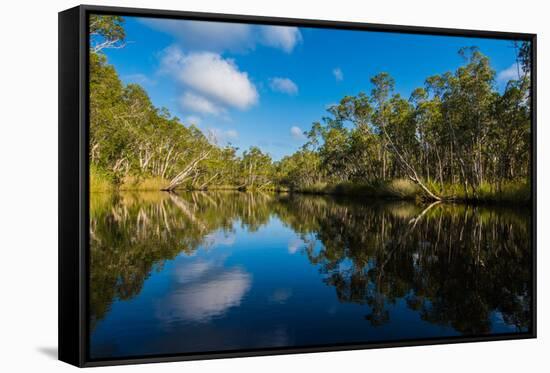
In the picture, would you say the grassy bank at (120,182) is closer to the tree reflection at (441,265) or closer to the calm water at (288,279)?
the calm water at (288,279)

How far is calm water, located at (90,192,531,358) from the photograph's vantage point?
14.8 feet

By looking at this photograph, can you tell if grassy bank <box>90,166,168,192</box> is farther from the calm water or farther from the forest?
the calm water

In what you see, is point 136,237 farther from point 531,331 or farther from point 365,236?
point 531,331

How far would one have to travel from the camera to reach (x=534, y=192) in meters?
5.38

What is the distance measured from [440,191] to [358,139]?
4.72ft

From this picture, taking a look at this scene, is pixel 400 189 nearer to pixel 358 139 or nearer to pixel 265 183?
pixel 358 139

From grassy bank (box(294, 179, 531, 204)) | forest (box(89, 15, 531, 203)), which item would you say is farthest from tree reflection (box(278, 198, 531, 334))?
forest (box(89, 15, 531, 203))

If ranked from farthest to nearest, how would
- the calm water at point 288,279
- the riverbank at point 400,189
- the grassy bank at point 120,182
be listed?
the riverbank at point 400,189, the grassy bank at point 120,182, the calm water at point 288,279

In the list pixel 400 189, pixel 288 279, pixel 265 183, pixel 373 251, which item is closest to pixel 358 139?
pixel 265 183

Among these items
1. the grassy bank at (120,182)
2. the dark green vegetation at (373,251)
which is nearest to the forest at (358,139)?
the grassy bank at (120,182)

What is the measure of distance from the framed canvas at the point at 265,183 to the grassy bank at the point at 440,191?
0.19ft

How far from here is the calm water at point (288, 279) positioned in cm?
451

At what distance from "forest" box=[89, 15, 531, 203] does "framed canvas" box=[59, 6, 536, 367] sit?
0.04 meters

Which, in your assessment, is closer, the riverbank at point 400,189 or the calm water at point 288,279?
the calm water at point 288,279
